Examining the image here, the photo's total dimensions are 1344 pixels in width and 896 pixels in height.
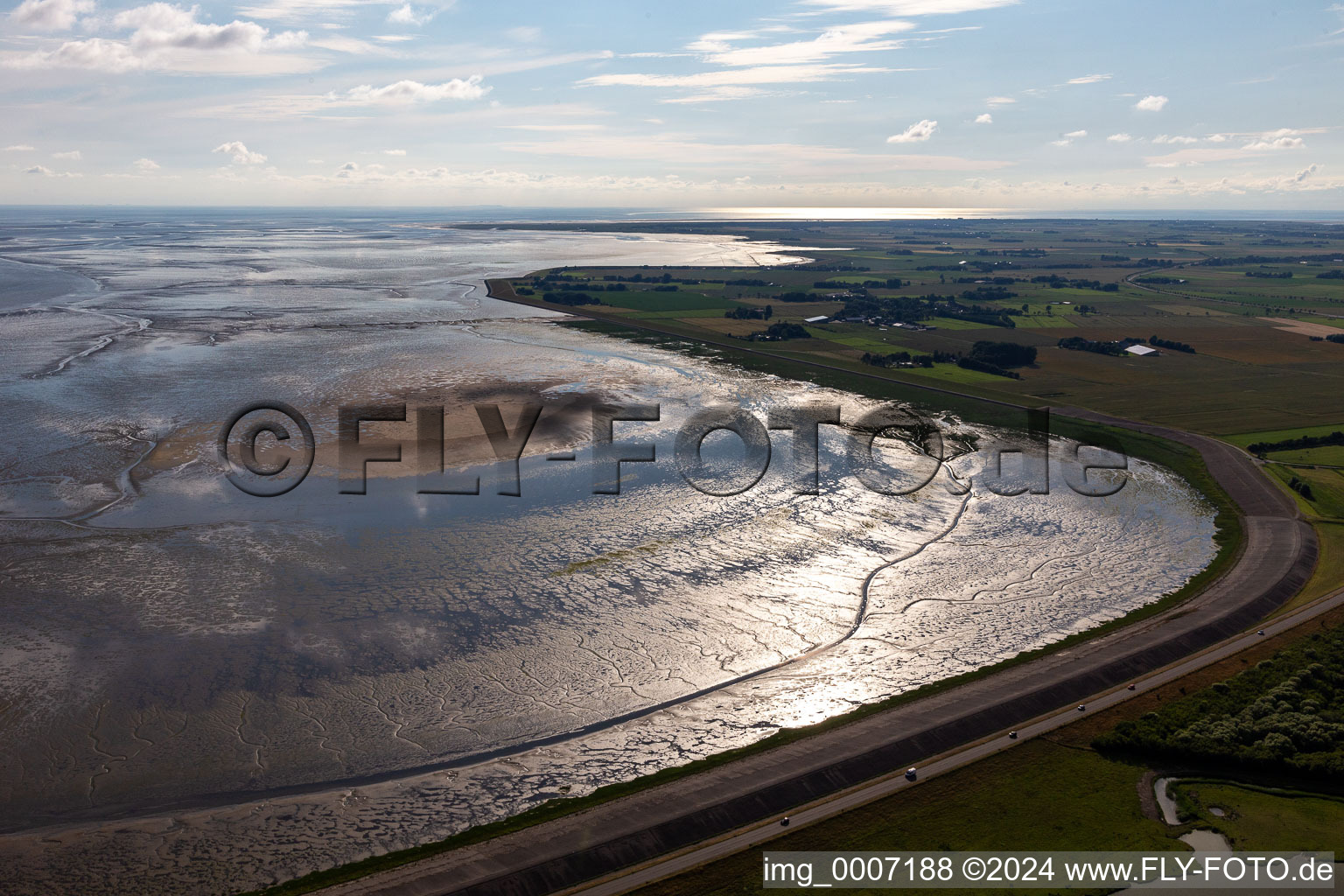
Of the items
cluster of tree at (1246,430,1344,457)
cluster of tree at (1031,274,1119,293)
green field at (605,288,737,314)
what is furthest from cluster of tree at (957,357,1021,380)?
cluster of tree at (1031,274,1119,293)

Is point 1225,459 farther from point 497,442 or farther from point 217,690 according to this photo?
point 217,690

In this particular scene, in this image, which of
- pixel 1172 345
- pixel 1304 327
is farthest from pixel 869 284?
pixel 1304 327

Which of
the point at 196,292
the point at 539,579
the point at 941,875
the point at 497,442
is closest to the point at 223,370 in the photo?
the point at 497,442

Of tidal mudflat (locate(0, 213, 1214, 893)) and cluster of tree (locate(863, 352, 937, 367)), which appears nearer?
tidal mudflat (locate(0, 213, 1214, 893))

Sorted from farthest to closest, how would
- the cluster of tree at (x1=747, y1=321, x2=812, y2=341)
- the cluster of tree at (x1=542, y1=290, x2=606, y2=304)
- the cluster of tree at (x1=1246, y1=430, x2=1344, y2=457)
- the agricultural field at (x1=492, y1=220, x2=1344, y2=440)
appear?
the cluster of tree at (x1=542, y1=290, x2=606, y2=304) < the cluster of tree at (x1=747, y1=321, x2=812, y2=341) < the agricultural field at (x1=492, y1=220, x2=1344, y2=440) < the cluster of tree at (x1=1246, y1=430, x2=1344, y2=457)

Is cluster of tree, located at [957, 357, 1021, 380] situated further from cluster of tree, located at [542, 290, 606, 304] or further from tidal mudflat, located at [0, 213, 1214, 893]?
cluster of tree, located at [542, 290, 606, 304]

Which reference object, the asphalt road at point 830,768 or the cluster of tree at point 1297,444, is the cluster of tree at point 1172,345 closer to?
the cluster of tree at point 1297,444

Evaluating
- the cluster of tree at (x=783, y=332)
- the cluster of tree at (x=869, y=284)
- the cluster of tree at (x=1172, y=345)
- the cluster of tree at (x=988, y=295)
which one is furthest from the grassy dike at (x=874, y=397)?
the cluster of tree at (x=988, y=295)
